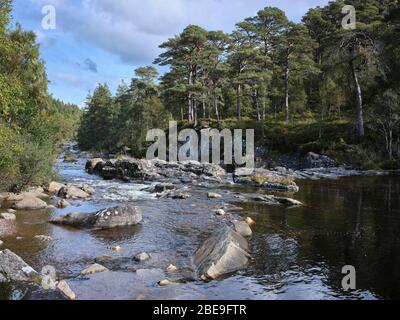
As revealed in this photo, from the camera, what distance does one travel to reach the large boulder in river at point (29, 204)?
22405 millimetres

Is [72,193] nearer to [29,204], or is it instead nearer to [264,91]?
[29,204]

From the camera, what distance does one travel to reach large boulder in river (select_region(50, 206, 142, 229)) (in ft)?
61.8

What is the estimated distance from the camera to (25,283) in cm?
1134

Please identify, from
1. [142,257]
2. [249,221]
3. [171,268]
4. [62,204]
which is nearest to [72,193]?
[62,204]

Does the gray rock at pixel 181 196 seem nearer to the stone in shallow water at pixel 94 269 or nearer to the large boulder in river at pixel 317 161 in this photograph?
the stone in shallow water at pixel 94 269

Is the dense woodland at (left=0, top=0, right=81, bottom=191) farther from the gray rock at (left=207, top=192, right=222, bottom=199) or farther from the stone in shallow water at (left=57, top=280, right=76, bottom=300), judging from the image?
the stone in shallow water at (left=57, top=280, right=76, bottom=300)

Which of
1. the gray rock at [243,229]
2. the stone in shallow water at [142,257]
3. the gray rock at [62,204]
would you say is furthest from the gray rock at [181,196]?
the stone in shallow water at [142,257]

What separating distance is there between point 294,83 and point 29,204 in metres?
58.5

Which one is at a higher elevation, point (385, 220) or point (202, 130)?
point (202, 130)

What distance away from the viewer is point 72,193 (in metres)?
27.4

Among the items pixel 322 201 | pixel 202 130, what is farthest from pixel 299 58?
pixel 322 201

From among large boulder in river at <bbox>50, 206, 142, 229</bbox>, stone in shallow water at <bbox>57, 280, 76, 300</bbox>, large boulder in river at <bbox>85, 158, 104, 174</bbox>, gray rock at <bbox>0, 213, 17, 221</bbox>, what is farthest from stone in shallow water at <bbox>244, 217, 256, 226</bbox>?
large boulder in river at <bbox>85, 158, 104, 174</bbox>

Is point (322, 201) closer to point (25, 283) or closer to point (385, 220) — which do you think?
point (385, 220)
